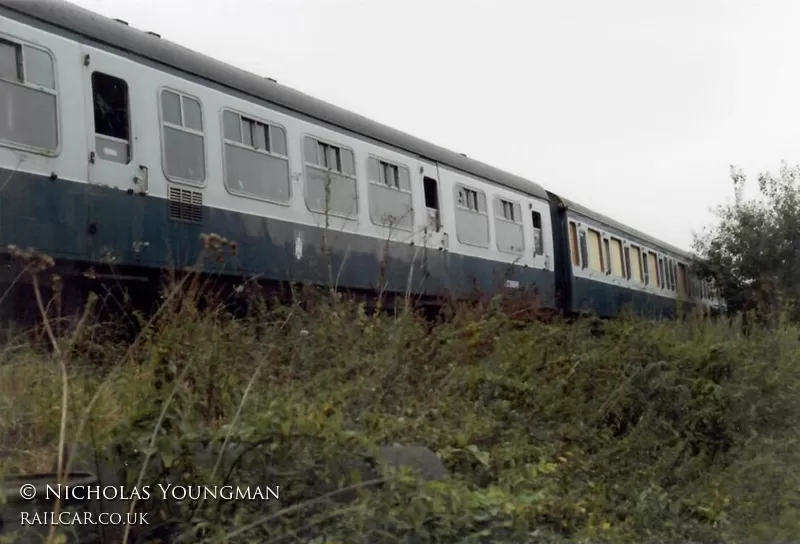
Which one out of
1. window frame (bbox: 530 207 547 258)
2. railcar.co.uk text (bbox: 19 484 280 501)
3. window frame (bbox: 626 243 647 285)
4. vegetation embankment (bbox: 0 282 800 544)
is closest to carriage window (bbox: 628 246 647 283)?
window frame (bbox: 626 243 647 285)

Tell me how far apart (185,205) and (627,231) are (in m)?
15.5

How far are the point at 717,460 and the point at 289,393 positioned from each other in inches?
129

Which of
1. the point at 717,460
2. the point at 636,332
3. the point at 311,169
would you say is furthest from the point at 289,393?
the point at 311,169

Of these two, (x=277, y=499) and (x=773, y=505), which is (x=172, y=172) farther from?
(x=773, y=505)

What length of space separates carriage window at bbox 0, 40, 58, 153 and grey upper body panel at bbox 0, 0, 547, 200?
1.04ft

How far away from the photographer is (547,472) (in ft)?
17.6

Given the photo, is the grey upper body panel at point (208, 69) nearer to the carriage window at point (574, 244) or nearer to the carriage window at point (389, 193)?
the carriage window at point (389, 193)

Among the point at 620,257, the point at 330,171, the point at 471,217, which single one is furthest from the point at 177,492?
the point at 620,257

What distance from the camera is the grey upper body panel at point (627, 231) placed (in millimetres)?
18641

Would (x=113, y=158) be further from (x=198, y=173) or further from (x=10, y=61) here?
(x=10, y=61)

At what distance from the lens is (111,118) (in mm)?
7617

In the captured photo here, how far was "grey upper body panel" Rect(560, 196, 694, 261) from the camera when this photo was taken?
18.6 m

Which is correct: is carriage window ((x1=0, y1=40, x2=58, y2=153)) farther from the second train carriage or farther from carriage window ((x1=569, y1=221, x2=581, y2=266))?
carriage window ((x1=569, y1=221, x2=581, y2=266))

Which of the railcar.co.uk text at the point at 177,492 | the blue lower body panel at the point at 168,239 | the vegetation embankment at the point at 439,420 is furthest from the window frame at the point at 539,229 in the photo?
the railcar.co.uk text at the point at 177,492
